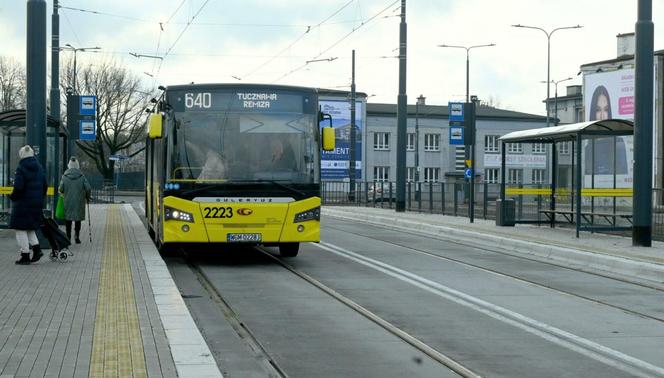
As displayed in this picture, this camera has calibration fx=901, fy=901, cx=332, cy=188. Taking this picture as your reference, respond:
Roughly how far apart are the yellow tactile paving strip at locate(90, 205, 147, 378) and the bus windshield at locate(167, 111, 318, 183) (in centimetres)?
214

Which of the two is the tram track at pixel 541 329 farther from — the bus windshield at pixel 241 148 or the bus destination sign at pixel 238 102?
the bus destination sign at pixel 238 102

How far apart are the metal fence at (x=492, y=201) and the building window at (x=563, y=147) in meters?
1.17

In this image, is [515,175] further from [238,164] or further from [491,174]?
[238,164]

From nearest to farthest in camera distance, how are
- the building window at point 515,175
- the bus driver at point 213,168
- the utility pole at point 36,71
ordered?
the bus driver at point 213,168, the utility pole at point 36,71, the building window at point 515,175

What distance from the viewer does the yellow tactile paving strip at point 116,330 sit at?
6531 mm

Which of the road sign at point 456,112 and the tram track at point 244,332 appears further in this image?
the road sign at point 456,112

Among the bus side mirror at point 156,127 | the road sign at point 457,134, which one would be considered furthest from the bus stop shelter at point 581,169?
the bus side mirror at point 156,127

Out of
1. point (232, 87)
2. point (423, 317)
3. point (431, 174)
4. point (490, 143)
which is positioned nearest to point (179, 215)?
point (232, 87)

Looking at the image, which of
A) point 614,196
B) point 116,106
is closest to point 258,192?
point 614,196

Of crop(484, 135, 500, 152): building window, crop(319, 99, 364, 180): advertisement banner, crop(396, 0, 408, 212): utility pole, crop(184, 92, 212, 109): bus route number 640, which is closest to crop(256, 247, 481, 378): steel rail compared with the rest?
crop(184, 92, 212, 109): bus route number 640

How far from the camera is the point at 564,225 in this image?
24.9 m

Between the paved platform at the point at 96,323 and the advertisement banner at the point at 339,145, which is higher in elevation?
the advertisement banner at the point at 339,145

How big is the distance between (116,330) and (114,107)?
221 ft

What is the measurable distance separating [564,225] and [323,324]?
55.1 feet
